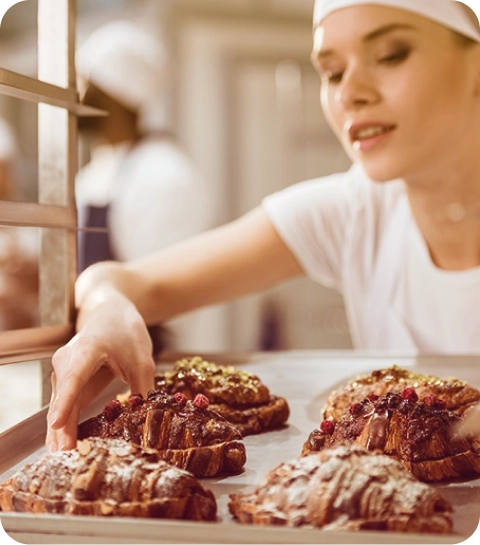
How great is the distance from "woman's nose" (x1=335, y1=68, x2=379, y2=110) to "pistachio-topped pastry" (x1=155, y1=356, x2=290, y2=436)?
784mm

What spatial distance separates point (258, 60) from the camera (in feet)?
21.2

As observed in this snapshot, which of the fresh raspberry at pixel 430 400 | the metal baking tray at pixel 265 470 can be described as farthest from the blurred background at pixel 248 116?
the fresh raspberry at pixel 430 400

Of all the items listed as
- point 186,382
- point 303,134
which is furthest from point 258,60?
point 186,382

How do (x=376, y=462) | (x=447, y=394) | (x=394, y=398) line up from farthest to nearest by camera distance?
(x=447, y=394), (x=394, y=398), (x=376, y=462)

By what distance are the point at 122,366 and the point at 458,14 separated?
1.28 metres

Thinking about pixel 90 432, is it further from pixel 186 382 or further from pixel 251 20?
pixel 251 20

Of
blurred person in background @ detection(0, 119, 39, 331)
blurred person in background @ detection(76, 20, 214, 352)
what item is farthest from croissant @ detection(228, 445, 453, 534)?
blurred person in background @ detection(76, 20, 214, 352)

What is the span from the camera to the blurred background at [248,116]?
6324mm

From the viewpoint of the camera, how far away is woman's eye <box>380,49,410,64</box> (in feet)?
6.63

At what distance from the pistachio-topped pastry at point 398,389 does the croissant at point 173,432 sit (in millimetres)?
391

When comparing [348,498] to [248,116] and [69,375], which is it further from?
[248,116]

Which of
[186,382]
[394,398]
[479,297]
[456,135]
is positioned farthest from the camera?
[479,297]

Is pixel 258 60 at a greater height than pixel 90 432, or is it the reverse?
pixel 258 60

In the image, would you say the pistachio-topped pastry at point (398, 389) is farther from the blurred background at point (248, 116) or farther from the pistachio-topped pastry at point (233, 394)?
the blurred background at point (248, 116)
